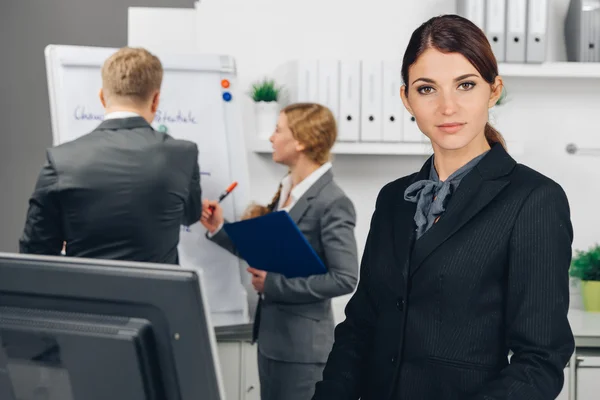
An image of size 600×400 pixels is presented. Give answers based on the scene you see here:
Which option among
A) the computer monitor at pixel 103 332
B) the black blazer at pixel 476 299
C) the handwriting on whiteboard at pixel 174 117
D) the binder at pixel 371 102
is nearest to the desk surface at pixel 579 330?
the handwriting on whiteboard at pixel 174 117

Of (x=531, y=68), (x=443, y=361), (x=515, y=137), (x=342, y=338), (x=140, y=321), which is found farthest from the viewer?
(x=515, y=137)

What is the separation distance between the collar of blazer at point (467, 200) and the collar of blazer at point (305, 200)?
1232 millimetres

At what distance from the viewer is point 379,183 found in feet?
11.2

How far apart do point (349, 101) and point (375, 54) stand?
333 millimetres

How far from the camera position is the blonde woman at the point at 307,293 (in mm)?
2398

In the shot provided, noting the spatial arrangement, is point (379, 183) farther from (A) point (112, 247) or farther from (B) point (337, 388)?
(B) point (337, 388)

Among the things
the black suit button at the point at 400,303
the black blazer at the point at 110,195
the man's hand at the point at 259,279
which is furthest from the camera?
the man's hand at the point at 259,279

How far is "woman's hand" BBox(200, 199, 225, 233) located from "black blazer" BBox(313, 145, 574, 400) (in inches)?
61.7

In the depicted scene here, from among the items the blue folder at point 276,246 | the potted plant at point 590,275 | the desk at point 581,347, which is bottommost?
the desk at point 581,347

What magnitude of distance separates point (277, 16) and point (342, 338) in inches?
88.0

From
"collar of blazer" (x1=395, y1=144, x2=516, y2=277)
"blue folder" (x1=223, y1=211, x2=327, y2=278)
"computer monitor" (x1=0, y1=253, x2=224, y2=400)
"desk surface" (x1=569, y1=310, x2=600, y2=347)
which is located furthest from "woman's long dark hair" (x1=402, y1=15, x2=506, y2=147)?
"desk surface" (x1=569, y1=310, x2=600, y2=347)

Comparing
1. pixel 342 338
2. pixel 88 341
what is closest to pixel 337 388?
pixel 342 338

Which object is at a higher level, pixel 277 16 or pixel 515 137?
pixel 277 16

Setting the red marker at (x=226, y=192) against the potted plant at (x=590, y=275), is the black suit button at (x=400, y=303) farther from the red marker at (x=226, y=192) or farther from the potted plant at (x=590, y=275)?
the potted plant at (x=590, y=275)
